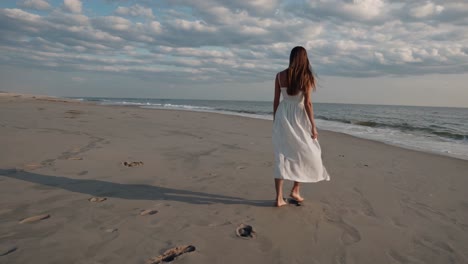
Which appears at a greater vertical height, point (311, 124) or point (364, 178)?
point (311, 124)

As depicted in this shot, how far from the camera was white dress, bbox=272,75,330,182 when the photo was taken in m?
3.70

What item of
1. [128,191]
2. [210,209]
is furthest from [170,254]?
[128,191]

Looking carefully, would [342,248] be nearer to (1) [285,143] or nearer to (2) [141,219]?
(1) [285,143]

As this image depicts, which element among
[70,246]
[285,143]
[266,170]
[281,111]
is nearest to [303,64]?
[281,111]

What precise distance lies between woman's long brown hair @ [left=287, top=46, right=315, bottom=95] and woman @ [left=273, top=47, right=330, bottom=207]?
12mm

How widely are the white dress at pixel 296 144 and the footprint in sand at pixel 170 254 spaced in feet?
4.86

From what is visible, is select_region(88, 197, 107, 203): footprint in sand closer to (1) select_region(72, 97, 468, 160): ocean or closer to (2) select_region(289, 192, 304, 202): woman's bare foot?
(2) select_region(289, 192, 304, 202): woman's bare foot

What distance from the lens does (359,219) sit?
3.42 meters

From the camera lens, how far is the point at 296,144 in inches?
146

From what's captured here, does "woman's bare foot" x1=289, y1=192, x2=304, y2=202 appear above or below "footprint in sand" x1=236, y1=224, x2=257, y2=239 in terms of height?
above

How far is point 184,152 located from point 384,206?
395 cm

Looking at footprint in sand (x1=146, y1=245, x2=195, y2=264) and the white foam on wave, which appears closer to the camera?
footprint in sand (x1=146, y1=245, x2=195, y2=264)

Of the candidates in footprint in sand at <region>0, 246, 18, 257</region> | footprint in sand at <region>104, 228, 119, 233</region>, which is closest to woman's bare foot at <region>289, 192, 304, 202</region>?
footprint in sand at <region>104, 228, 119, 233</region>

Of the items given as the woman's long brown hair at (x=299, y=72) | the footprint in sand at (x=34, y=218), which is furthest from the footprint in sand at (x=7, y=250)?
the woman's long brown hair at (x=299, y=72)
